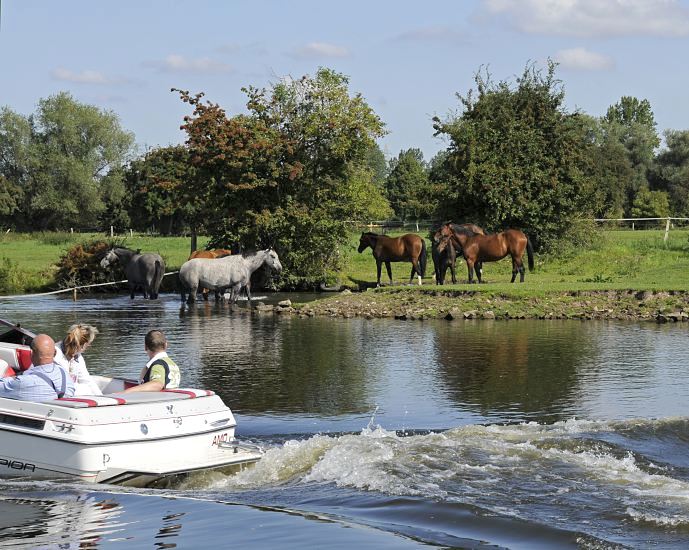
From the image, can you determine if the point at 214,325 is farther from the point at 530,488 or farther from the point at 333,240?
the point at 530,488

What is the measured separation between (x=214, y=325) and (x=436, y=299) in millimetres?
7107

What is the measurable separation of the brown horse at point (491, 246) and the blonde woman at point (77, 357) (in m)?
26.2

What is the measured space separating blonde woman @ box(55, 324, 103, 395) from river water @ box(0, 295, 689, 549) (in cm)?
166

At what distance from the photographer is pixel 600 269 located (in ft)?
148

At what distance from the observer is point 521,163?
45000 mm

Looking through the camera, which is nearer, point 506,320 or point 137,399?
point 137,399

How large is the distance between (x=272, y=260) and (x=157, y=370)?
26695 mm

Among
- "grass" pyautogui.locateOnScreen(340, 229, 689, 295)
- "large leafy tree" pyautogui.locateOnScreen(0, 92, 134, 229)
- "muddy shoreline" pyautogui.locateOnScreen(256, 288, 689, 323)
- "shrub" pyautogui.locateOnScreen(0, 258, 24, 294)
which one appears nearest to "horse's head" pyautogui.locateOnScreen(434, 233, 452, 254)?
"grass" pyautogui.locateOnScreen(340, 229, 689, 295)

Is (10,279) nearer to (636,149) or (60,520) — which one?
(60,520)

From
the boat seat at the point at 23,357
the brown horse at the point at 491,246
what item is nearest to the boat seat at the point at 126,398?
the boat seat at the point at 23,357

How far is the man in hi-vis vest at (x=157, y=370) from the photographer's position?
14.0 meters

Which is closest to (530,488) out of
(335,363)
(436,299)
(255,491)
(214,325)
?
(255,491)

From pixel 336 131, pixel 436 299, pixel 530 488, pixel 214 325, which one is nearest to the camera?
pixel 530 488

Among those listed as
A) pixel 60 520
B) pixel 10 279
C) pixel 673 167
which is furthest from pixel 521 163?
pixel 673 167
